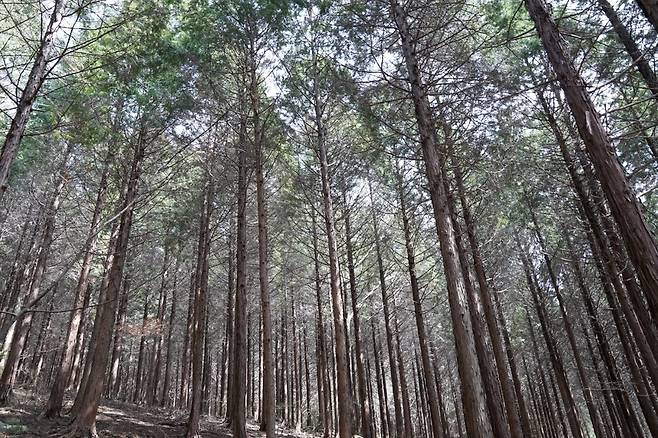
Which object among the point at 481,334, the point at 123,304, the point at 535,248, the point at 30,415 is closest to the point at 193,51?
the point at 481,334

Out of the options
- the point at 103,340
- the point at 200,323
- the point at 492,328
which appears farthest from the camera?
the point at 200,323

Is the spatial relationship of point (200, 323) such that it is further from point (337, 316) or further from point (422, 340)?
point (422, 340)

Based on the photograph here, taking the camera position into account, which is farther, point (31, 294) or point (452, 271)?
point (31, 294)

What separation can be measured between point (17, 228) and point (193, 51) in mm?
17009

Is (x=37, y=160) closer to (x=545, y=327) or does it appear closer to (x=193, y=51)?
(x=193, y=51)

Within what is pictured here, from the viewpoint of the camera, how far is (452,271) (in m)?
6.20

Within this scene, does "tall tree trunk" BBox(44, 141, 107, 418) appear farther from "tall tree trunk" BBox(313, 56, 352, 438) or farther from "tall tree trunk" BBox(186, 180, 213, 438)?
"tall tree trunk" BBox(313, 56, 352, 438)

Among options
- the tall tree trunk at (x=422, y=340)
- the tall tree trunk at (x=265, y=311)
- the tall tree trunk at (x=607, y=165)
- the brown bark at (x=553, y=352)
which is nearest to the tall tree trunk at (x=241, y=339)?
the tall tree trunk at (x=265, y=311)

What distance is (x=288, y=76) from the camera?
1107cm

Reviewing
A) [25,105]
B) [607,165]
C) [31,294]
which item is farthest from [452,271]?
[31,294]

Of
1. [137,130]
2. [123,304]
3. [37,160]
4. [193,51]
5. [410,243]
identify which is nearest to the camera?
[193,51]

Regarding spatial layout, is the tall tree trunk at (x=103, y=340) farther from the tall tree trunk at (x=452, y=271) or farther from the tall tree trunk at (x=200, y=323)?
the tall tree trunk at (x=452, y=271)

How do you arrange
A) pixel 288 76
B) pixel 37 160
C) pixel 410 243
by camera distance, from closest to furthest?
pixel 288 76 → pixel 410 243 → pixel 37 160

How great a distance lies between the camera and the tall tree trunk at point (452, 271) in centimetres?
546
